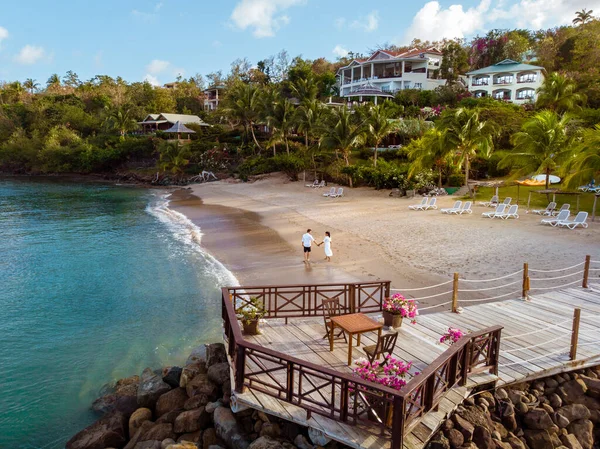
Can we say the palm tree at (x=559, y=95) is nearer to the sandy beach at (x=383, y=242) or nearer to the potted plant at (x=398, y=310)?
the sandy beach at (x=383, y=242)

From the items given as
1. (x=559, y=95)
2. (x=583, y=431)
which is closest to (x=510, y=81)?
(x=559, y=95)

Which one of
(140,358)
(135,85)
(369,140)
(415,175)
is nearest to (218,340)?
(140,358)

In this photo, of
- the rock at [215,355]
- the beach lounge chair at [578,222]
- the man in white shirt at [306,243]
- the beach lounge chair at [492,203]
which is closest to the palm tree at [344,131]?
the beach lounge chair at [492,203]

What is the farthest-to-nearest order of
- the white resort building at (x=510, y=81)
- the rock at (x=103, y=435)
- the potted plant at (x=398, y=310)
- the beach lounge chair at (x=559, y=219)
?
the white resort building at (x=510, y=81)
the beach lounge chair at (x=559, y=219)
the potted plant at (x=398, y=310)
the rock at (x=103, y=435)

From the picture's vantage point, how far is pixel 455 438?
6.37m

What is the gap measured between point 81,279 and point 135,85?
85605 millimetres

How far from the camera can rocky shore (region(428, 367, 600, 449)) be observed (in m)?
6.57

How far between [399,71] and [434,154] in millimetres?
44961

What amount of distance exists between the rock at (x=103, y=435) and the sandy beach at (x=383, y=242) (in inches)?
303

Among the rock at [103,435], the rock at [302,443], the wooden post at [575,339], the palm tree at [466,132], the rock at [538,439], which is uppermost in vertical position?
the palm tree at [466,132]

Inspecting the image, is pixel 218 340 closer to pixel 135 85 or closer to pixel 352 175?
pixel 352 175

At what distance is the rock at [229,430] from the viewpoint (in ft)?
21.6

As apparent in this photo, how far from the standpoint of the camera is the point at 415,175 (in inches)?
1356

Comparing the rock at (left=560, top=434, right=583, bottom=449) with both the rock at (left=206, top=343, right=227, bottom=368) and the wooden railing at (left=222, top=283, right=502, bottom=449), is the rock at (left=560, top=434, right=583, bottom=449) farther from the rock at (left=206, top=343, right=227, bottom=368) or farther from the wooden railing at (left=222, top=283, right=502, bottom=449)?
the rock at (left=206, top=343, right=227, bottom=368)
